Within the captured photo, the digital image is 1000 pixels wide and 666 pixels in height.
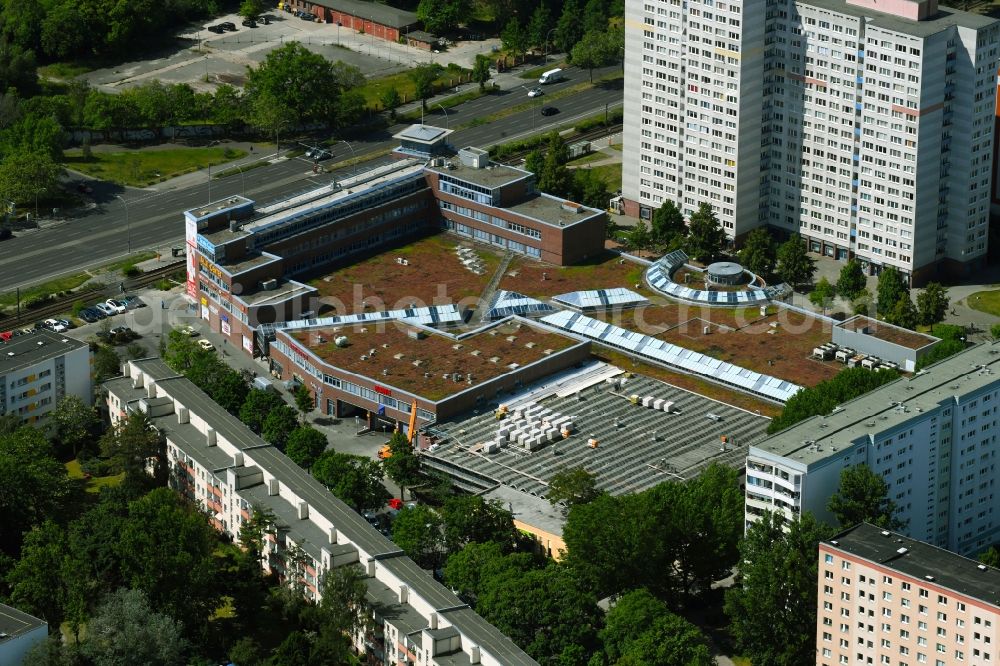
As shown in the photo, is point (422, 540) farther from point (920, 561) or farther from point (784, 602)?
point (920, 561)

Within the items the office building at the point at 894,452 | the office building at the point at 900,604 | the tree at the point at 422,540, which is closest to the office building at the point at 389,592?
the tree at the point at 422,540

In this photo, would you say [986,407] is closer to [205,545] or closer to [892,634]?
[892,634]

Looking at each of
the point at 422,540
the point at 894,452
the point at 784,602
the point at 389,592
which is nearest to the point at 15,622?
the point at 389,592

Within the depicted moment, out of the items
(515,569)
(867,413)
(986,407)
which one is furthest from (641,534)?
(986,407)

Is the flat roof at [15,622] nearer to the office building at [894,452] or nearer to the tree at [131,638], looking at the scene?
the tree at [131,638]

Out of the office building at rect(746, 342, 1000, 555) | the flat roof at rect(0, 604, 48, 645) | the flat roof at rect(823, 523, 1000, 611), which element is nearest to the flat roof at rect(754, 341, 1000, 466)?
the office building at rect(746, 342, 1000, 555)
